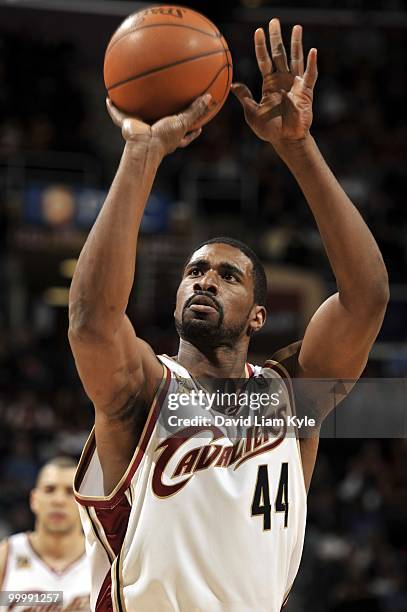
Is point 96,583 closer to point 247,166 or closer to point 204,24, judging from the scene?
point 204,24

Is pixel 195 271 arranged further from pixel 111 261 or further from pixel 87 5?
pixel 87 5

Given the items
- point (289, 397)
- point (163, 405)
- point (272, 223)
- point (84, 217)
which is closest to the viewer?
point (163, 405)

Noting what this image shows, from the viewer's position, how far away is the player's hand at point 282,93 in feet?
10.1

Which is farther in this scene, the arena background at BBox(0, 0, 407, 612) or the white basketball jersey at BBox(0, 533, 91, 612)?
the arena background at BBox(0, 0, 407, 612)

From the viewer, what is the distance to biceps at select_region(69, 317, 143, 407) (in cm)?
270

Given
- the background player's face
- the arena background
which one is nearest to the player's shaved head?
the background player's face

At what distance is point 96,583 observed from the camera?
9.78ft

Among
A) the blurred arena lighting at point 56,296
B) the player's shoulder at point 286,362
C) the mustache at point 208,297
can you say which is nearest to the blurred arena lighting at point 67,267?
the blurred arena lighting at point 56,296

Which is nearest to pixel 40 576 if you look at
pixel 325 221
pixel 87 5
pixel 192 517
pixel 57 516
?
pixel 57 516

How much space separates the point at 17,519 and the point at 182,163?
5.04 metres

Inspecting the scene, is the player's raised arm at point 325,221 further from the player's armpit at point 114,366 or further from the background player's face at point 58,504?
the background player's face at point 58,504

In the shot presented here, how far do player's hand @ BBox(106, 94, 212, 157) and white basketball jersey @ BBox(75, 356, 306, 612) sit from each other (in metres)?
0.69

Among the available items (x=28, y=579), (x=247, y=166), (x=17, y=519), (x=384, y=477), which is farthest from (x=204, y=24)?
(x=247, y=166)

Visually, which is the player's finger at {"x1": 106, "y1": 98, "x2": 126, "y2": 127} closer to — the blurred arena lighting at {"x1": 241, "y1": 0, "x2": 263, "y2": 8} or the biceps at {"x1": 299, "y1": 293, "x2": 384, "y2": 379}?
the biceps at {"x1": 299, "y1": 293, "x2": 384, "y2": 379}
